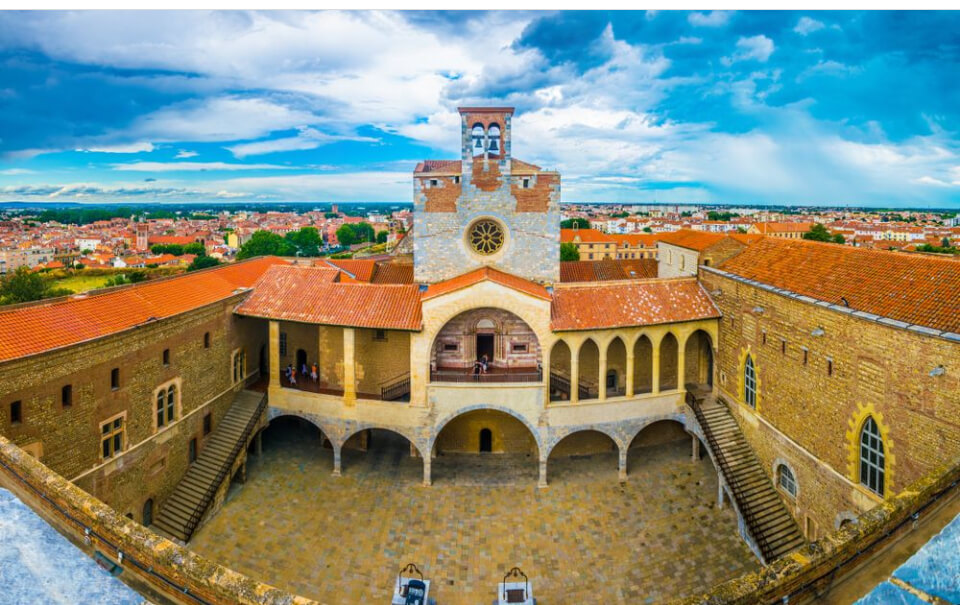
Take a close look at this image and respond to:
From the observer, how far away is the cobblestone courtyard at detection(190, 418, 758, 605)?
18.6 metres

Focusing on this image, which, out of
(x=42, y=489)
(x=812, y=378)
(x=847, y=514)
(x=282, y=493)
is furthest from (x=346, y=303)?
(x=847, y=514)

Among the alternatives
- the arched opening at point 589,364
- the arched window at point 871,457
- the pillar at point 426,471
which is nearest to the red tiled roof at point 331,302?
the pillar at point 426,471

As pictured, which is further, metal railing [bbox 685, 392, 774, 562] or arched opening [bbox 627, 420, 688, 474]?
arched opening [bbox 627, 420, 688, 474]

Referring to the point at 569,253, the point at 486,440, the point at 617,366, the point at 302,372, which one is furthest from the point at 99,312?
the point at 569,253

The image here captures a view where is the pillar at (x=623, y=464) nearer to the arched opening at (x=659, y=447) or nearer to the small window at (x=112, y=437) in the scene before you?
the arched opening at (x=659, y=447)

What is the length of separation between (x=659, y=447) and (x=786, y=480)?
7441mm

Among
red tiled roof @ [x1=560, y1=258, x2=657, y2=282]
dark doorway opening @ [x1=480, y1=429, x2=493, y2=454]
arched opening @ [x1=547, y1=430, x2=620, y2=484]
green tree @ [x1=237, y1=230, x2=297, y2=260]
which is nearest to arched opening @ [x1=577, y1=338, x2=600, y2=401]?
arched opening @ [x1=547, y1=430, x2=620, y2=484]

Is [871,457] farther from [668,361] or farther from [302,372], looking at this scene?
[302,372]

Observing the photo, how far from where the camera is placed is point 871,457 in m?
16.5

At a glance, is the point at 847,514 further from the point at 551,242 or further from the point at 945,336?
the point at 551,242

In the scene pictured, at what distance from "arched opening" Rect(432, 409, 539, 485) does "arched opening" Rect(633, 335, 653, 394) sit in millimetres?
5962

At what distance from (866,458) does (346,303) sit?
65.6 feet

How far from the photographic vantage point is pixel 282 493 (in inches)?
929

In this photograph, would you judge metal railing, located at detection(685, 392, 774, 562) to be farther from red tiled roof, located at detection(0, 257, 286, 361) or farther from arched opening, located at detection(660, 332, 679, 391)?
red tiled roof, located at detection(0, 257, 286, 361)
